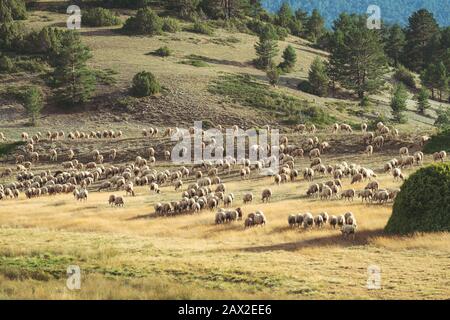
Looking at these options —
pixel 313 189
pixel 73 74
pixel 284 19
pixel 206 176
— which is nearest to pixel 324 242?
pixel 313 189

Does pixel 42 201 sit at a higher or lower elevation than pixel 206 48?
lower

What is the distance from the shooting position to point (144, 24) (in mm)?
115500

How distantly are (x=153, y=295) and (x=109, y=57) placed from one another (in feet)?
297

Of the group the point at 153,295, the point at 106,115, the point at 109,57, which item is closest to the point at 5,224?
the point at 153,295

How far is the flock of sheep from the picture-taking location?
3369 cm

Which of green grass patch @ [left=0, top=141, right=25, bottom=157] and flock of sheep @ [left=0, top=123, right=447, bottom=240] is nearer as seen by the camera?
flock of sheep @ [left=0, top=123, right=447, bottom=240]

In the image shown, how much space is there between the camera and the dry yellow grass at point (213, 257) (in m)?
16.6

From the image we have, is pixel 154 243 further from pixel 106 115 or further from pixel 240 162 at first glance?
pixel 106 115

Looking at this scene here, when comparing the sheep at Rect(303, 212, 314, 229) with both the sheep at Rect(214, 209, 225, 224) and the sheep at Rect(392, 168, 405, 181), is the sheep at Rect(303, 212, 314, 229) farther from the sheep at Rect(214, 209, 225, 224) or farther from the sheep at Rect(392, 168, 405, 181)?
the sheep at Rect(392, 168, 405, 181)

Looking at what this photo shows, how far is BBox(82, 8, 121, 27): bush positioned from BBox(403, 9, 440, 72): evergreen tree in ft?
230

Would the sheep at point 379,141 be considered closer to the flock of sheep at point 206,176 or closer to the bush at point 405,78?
the flock of sheep at point 206,176

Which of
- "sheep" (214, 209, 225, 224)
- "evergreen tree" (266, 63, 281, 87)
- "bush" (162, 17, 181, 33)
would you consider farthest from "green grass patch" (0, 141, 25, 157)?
"bush" (162, 17, 181, 33)

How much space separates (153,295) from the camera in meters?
16.1
